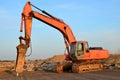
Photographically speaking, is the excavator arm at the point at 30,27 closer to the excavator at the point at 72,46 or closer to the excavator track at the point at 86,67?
the excavator at the point at 72,46

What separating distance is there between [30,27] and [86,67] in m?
6.79

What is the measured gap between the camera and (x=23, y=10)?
103ft

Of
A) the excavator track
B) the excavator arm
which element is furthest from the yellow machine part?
the excavator track

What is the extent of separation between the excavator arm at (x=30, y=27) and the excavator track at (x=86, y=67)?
8.71 ft

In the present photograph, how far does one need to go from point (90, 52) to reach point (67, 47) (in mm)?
2665

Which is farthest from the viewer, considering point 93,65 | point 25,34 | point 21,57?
point 93,65

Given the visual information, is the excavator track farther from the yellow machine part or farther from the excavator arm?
the yellow machine part

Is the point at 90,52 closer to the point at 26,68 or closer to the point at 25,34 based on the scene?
the point at 25,34

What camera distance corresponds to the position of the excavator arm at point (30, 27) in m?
28.4

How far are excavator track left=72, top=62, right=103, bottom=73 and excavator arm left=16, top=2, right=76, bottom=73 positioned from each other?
8.71ft

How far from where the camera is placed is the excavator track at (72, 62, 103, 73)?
3191 cm

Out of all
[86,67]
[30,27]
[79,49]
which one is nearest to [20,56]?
[30,27]

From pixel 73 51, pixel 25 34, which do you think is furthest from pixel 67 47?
pixel 25 34

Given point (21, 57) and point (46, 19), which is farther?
point (46, 19)
